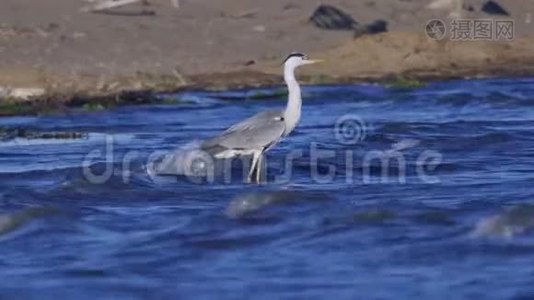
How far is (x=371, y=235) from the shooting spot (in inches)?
492

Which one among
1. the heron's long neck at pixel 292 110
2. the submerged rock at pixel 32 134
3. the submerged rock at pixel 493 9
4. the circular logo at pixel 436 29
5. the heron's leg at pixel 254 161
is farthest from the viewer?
the submerged rock at pixel 493 9

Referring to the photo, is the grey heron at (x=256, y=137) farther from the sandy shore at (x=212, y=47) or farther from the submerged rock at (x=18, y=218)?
the sandy shore at (x=212, y=47)

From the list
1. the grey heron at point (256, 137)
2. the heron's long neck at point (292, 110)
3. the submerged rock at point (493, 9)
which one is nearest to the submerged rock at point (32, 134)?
the grey heron at point (256, 137)

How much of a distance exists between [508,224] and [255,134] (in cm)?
409

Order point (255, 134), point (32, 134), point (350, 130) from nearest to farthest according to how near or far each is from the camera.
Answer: point (255, 134) < point (350, 130) < point (32, 134)

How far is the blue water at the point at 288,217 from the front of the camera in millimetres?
11062

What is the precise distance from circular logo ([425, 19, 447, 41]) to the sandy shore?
16cm

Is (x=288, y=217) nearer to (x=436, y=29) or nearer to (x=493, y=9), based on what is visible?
(x=436, y=29)

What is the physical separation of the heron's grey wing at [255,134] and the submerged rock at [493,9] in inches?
601

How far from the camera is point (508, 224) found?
12.4m

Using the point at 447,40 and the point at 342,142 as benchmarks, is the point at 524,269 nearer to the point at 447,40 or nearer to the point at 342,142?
the point at 342,142

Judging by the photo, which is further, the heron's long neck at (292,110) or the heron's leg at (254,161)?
the heron's long neck at (292,110)

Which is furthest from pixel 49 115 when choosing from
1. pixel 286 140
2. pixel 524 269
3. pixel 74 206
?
pixel 524 269

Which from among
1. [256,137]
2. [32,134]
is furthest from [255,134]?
[32,134]
